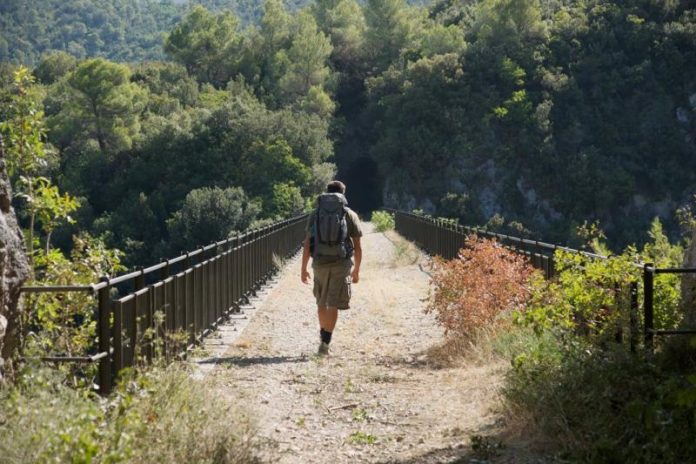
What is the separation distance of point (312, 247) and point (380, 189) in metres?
71.5

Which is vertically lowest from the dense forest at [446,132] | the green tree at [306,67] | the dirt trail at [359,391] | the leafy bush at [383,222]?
the dirt trail at [359,391]

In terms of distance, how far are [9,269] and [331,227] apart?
187 inches

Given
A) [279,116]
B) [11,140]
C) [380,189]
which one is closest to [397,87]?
[380,189]

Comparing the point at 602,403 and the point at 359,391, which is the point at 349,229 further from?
the point at 602,403

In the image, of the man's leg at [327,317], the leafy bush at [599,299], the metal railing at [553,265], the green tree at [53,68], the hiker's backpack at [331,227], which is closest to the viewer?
the metal railing at [553,265]

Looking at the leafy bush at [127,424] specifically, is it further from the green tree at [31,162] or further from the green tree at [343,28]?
the green tree at [343,28]

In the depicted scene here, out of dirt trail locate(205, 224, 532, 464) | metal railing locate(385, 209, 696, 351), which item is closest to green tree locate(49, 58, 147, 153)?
metal railing locate(385, 209, 696, 351)

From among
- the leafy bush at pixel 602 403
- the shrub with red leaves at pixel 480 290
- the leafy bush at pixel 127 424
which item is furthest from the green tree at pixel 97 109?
the leafy bush at pixel 127 424

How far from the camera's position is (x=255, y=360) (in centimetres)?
1065

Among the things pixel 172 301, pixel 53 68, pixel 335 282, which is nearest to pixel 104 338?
pixel 172 301

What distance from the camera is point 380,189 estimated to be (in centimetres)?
8225

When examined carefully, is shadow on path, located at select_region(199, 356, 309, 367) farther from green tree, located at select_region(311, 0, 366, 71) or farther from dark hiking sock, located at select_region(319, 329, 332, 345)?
green tree, located at select_region(311, 0, 366, 71)

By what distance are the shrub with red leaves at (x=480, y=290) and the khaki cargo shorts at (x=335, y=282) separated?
3.88 ft

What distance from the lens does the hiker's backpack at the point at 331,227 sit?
1056 cm
